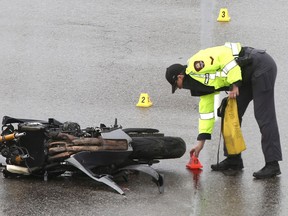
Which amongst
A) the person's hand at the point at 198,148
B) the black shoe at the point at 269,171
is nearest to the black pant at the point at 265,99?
the black shoe at the point at 269,171

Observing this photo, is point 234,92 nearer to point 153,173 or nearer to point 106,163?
point 153,173

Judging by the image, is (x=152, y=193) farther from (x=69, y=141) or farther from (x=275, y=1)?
(x=275, y=1)

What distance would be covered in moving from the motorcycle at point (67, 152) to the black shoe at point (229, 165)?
855mm

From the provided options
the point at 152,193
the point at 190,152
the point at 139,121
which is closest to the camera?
the point at 152,193

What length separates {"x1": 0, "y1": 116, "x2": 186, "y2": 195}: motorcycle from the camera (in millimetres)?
9125

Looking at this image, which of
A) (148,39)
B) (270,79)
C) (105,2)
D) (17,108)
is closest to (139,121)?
(17,108)

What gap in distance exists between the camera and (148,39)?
14312 millimetres

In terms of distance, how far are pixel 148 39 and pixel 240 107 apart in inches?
183

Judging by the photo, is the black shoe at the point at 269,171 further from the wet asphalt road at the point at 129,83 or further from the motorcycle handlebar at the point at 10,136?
the motorcycle handlebar at the point at 10,136

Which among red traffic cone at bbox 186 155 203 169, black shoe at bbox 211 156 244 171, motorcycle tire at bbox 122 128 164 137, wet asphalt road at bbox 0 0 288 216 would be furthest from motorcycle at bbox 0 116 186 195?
black shoe at bbox 211 156 244 171

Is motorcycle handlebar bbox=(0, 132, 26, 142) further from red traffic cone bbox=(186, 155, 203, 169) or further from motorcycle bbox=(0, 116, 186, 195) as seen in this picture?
red traffic cone bbox=(186, 155, 203, 169)

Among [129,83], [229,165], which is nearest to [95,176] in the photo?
[229,165]

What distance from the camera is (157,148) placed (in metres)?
9.53

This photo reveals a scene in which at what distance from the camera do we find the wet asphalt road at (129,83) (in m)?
8.89
